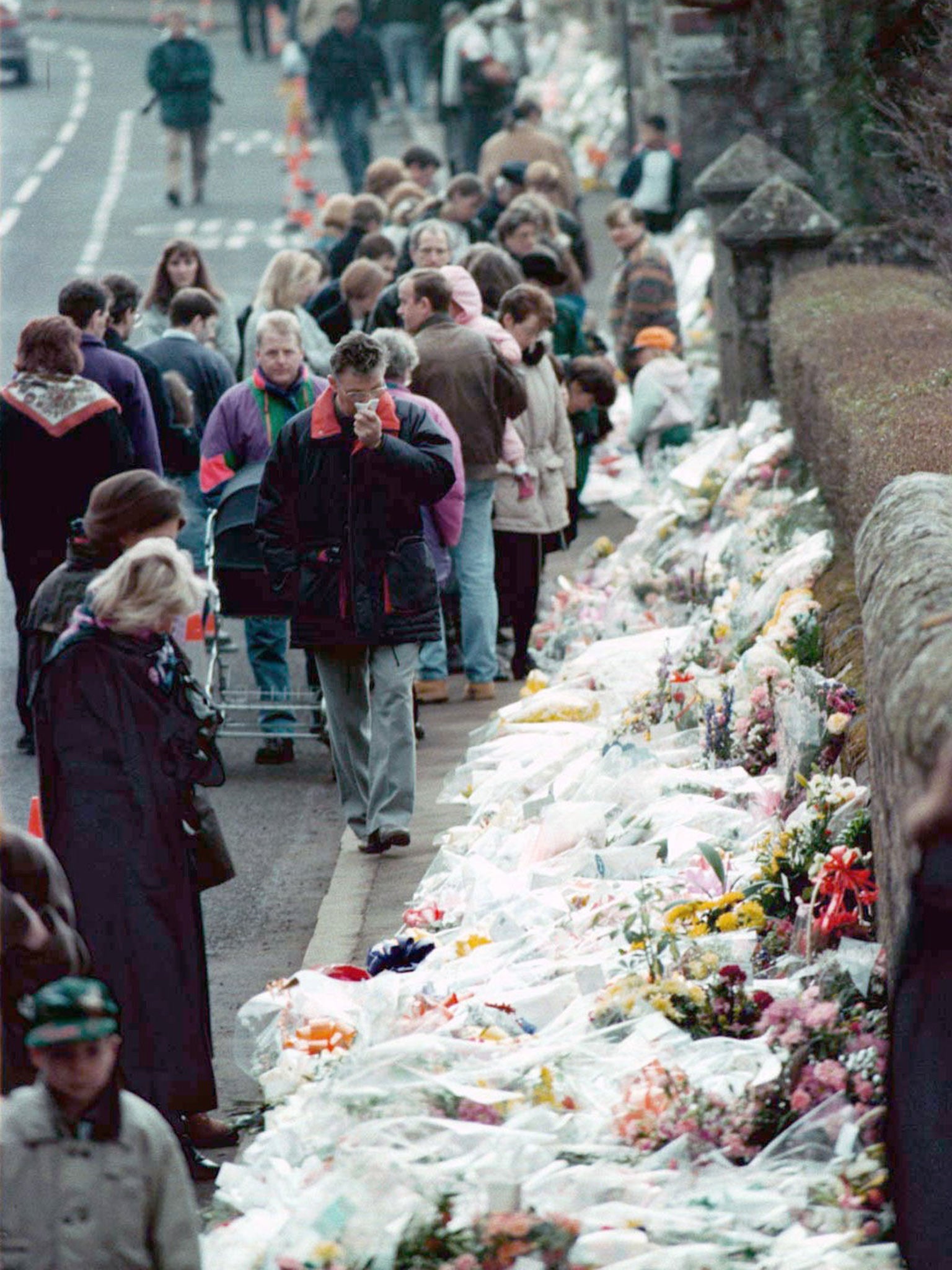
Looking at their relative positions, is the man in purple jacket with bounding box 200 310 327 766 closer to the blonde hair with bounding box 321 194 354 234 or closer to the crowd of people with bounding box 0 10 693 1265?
the crowd of people with bounding box 0 10 693 1265

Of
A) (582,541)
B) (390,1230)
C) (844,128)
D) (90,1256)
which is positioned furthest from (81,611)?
(844,128)

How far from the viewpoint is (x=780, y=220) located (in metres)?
14.1

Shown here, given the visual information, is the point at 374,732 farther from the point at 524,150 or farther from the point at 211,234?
the point at 211,234

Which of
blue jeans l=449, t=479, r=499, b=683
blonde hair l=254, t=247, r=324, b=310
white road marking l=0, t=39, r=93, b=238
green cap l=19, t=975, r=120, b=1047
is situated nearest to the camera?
green cap l=19, t=975, r=120, b=1047

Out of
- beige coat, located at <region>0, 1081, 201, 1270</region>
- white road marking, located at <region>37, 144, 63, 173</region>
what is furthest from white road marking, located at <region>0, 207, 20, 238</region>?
beige coat, located at <region>0, 1081, 201, 1270</region>

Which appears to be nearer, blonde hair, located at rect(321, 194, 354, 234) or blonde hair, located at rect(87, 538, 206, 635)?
blonde hair, located at rect(87, 538, 206, 635)

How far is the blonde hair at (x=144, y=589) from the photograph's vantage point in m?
6.07

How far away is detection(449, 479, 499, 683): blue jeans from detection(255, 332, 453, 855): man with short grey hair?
1.96m

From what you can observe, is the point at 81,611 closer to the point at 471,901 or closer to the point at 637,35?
the point at 471,901

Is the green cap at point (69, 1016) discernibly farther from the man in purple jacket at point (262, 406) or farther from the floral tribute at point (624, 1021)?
the man in purple jacket at point (262, 406)

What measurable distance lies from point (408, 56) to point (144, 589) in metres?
27.3

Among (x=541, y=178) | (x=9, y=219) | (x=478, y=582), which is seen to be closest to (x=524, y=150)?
(x=541, y=178)

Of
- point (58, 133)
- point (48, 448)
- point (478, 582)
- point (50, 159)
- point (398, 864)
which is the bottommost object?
point (58, 133)

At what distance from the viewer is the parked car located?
37.2 m
